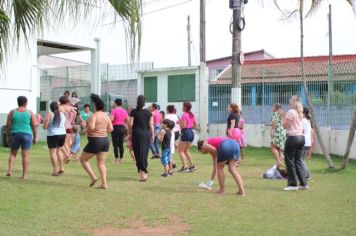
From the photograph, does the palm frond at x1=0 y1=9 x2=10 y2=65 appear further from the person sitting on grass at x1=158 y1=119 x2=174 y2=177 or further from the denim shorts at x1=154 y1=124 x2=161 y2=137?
the denim shorts at x1=154 y1=124 x2=161 y2=137

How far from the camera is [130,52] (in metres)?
3.56

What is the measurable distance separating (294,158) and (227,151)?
168 cm

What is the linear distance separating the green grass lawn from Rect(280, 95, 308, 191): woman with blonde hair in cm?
28

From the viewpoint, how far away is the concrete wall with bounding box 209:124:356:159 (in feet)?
56.4

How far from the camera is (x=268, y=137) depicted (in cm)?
2002

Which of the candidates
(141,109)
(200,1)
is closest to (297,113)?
(141,109)

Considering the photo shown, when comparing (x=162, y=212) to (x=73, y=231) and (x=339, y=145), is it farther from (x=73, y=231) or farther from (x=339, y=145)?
(x=339, y=145)

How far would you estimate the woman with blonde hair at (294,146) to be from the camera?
32.0 feet

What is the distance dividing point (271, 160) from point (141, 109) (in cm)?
637

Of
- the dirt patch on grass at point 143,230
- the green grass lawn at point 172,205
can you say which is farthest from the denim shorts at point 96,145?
the dirt patch on grass at point 143,230

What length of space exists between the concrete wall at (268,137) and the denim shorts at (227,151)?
885cm

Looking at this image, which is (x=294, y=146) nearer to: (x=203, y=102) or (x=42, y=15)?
(x=42, y=15)

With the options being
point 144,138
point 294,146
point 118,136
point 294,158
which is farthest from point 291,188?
point 118,136

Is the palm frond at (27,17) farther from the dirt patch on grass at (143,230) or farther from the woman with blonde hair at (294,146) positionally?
the woman with blonde hair at (294,146)
